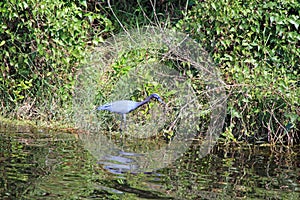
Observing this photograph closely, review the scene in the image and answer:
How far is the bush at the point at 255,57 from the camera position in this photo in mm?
8133

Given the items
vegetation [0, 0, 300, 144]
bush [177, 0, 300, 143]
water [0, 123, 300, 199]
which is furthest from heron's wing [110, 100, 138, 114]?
bush [177, 0, 300, 143]

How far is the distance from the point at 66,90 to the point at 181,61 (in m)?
→ 1.78

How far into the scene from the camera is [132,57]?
9.12 m

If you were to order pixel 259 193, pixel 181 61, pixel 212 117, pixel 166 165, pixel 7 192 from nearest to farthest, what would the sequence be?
pixel 7 192, pixel 259 193, pixel 166 165, pixel 212 117, pixel 181 61

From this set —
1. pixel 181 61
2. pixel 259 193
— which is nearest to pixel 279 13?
pixel 181 61

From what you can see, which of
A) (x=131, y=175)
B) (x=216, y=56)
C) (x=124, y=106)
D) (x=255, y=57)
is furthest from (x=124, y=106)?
(x=255, y=57)

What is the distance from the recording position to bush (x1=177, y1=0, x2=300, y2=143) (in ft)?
26.7

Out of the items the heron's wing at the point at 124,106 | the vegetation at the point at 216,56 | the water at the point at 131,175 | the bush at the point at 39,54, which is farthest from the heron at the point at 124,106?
the bush at the point at 39,54

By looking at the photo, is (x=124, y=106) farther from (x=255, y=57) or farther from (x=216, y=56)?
(x=255, y=57)

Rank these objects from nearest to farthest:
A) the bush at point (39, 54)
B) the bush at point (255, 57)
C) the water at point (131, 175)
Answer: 1. the water at point (131, 175)
2. the bush at point (255, 57)
3. the bush at point (39, 54)

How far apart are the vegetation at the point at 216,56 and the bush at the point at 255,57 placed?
14mm

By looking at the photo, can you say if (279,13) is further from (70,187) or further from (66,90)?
(70,187)

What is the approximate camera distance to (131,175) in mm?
Result: 5988

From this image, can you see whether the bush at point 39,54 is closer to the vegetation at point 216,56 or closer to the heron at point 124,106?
the vegetation at point 216,56
